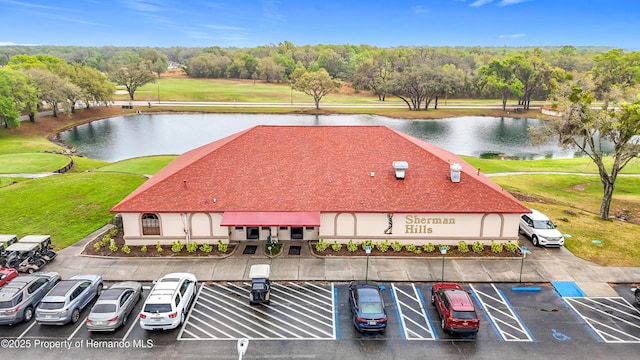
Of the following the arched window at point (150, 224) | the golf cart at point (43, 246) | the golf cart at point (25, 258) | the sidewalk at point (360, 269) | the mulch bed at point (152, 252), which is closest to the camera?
the sidewalk at point (360, 269)

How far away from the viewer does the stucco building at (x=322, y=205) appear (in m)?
28.7

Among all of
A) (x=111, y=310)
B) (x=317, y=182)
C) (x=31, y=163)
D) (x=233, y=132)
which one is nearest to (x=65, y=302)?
(x=111, y=310)

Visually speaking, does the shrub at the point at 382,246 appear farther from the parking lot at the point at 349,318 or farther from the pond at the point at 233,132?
the pond at the point at 233,132

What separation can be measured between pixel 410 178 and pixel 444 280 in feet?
26.8

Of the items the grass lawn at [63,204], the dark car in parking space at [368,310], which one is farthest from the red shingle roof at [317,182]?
the dark car in parking space at [368,310]

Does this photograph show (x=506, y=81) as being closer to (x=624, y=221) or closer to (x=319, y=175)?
(x=624, y=221)

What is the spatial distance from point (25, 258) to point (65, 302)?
29.0 feet

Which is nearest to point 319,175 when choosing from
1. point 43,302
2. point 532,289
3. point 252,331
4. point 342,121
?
point 252,331

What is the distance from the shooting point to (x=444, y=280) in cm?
2584

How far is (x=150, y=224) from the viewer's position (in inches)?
1152

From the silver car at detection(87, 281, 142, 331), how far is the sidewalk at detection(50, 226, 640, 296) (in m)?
4.12

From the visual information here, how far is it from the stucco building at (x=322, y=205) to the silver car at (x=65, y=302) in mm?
6859

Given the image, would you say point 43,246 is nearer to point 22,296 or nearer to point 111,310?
point 22,296

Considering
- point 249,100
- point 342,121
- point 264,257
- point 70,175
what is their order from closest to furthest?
1. point 264,257
2. point 70,175
3. point 342,121
4. point 249,100
